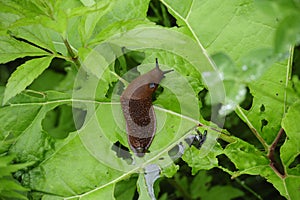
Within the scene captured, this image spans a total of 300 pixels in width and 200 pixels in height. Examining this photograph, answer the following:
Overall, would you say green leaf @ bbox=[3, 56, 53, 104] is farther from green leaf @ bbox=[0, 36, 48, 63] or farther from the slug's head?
the slug's head

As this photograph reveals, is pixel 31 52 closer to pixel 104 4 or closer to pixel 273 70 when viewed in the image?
pixel 104 4

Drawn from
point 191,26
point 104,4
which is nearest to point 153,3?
point 191,26

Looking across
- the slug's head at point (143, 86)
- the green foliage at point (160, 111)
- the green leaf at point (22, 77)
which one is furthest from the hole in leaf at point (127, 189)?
the green leaf at point (22, 77)

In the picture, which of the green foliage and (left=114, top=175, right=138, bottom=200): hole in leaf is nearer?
the green foliage

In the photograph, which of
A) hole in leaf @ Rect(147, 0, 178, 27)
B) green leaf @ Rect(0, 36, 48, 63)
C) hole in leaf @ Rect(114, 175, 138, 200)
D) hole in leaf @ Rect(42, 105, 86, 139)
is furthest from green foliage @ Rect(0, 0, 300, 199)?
hole in leaf @ Rect(42, 105, 86, 139)

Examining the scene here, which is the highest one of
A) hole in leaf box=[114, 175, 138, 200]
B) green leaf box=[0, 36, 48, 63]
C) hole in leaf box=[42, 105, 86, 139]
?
green leaf box=[0, 36, 48, 63]

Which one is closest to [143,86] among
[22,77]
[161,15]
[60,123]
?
[22,77]

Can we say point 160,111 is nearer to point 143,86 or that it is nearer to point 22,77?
point 143,86
